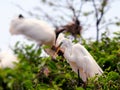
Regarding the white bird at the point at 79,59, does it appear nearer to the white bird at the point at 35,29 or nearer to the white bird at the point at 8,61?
the white bird at the point at 35,29

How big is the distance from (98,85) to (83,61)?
1331 mm

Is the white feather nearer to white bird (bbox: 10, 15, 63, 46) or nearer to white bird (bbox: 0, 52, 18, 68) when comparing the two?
white bird (bbox: 10, 15, 63, 46)

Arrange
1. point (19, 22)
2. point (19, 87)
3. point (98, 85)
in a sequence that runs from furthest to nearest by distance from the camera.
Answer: point (98, 85) < point (19, 22) < point (19, 87)

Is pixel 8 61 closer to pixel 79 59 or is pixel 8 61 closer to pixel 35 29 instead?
pixel 35 29

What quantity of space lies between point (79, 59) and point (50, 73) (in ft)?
2.50

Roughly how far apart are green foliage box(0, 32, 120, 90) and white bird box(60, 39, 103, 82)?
8 centimetres

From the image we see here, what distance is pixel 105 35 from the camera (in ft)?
19.8

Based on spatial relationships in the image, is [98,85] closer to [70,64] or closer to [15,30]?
[15,30]

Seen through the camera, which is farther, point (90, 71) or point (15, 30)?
point (90, 71)

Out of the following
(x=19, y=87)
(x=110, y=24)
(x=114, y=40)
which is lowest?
(x=19, y=87)

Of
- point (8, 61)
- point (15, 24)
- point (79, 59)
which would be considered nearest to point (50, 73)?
point (79, 59)

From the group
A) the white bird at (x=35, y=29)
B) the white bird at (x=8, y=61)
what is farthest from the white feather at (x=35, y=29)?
the white bird at (x=8, y=61)

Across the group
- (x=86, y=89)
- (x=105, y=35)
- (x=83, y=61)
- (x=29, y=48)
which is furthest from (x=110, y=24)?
(x=29, y=48)

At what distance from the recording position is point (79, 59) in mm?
4637
